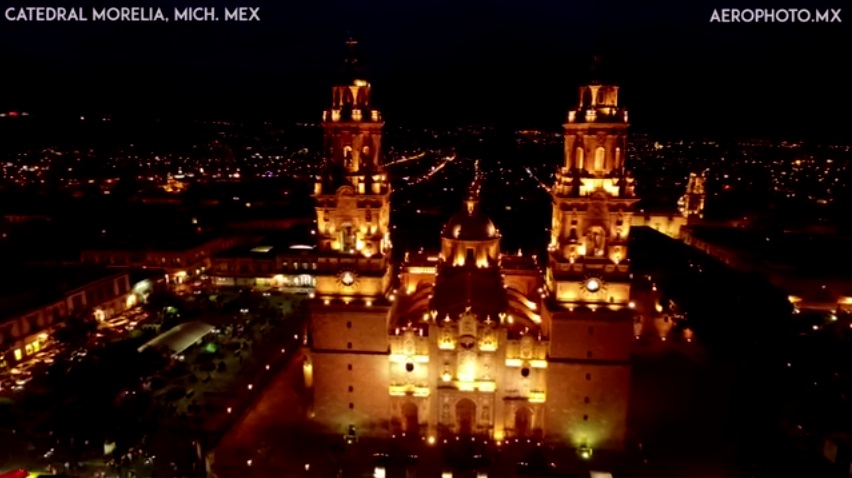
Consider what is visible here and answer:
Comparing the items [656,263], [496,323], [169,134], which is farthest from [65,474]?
[169,134]

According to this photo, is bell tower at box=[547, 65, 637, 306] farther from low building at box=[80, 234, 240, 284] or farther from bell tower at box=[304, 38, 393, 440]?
low building at box=[80, 234, 240, 284]

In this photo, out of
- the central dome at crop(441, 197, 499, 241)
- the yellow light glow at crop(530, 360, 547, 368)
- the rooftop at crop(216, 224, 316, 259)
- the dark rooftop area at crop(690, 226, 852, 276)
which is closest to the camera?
the yellow light glow at crop(530, 360, 547, 368)

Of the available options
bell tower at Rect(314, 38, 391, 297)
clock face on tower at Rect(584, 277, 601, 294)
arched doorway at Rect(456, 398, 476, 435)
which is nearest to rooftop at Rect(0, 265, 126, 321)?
bell tower at Rect(314, 38, 391, 297)

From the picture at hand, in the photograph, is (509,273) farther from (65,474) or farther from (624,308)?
(65,474)

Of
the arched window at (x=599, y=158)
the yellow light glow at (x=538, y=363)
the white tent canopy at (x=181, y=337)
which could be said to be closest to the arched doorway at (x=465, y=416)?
the yellow light glow at (x=538, y=363)

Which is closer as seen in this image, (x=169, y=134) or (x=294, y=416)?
(x=294, y=416)

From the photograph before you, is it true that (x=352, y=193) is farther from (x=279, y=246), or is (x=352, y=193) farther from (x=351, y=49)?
(x=279, y=246)
